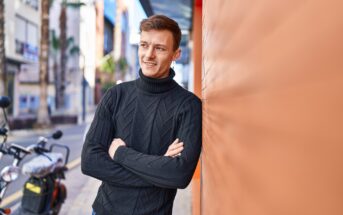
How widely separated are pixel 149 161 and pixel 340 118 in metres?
1.16

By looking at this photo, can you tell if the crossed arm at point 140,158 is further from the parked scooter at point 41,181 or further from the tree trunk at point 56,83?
the tree trunk at point 56,83

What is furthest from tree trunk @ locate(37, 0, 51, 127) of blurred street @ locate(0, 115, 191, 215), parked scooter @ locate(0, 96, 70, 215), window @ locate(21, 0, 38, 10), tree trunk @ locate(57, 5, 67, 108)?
parked scooter @ locate(0, 96, 70, 215)

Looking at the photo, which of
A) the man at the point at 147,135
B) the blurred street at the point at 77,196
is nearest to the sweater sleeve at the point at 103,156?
the man at the point at 147,135

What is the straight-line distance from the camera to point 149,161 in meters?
1.42

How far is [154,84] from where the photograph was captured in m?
1.54

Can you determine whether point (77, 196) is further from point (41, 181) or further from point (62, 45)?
point (62, 45)

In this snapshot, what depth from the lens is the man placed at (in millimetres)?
1446

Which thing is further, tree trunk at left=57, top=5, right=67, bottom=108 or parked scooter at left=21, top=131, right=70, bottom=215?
tree trunk at left=57, top=5, right=67, bottom=108

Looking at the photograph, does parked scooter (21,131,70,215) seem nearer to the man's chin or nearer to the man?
the man

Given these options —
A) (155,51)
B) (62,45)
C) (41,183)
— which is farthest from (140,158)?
(62,45)

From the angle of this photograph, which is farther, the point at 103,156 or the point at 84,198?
the point at 84,198

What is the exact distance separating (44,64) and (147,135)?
50.1ft

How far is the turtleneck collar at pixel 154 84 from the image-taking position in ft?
5.03

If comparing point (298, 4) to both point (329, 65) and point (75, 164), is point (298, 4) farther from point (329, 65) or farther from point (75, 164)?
point (75, 164)
